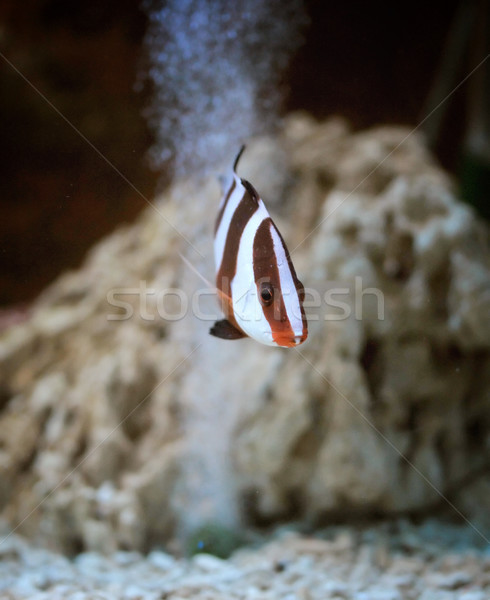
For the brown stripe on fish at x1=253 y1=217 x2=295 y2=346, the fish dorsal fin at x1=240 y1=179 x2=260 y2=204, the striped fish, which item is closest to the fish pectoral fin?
the striped fish

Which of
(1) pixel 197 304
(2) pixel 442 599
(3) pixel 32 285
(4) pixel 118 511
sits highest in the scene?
(3) pixel 32 285

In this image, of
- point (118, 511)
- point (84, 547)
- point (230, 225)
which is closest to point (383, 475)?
point (118, 511)

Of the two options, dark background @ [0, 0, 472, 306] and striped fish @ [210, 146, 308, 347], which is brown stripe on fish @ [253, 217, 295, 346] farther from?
dark background @ [0, 0, 472, 306]

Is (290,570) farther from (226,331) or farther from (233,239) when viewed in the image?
(233,239)

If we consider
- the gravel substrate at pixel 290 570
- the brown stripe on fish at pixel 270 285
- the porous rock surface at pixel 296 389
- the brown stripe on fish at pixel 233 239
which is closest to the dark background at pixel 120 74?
the porous rock surface at pixel 296 389

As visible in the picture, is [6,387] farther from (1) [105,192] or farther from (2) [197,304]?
(1) [105,192]
